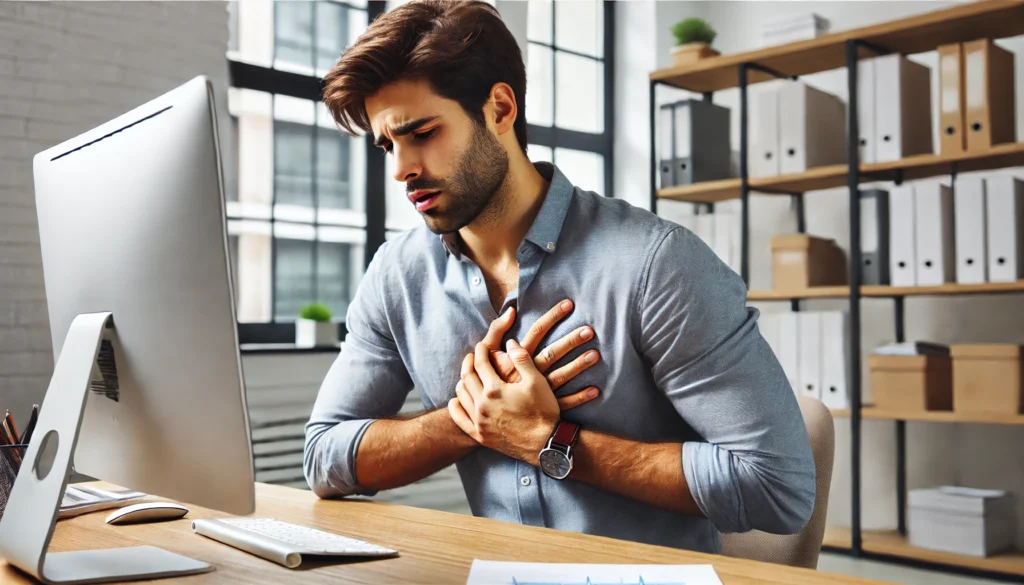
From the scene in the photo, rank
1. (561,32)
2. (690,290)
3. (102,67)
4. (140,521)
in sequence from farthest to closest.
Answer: (561,32) → (102,67) → (690,290) → (140,521)

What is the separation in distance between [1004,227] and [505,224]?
2175mm

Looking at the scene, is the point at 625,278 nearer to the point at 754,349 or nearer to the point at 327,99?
the point at 754,349

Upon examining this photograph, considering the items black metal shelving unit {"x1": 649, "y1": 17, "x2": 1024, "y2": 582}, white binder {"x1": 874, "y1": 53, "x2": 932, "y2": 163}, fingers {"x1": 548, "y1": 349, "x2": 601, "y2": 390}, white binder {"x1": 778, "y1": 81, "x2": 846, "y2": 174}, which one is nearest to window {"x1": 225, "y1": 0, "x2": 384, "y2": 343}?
black metal shelving unit {"x1": 649, "y1": 17, "x2": 1024, "y2": 582}

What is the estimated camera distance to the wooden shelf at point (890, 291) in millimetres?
2967

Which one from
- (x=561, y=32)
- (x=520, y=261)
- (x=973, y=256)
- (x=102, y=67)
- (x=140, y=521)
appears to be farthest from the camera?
(x=561, y=32)

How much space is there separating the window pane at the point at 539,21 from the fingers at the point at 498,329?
10.4 ft

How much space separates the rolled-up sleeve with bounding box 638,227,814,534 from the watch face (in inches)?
6.2

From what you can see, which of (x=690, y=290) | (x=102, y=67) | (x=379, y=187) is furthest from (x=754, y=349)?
(x=379, y=187)

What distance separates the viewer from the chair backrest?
1259 millimetres

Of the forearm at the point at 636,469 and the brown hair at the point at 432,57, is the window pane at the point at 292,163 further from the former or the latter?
the forearm at the point at 636,469

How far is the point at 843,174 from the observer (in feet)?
10.9

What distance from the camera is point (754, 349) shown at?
4.06 ft

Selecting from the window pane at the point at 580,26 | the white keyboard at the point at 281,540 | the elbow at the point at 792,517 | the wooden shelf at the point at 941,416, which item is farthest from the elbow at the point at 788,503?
the window pane at the point at 580,26

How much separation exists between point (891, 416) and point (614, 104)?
2193 mm
